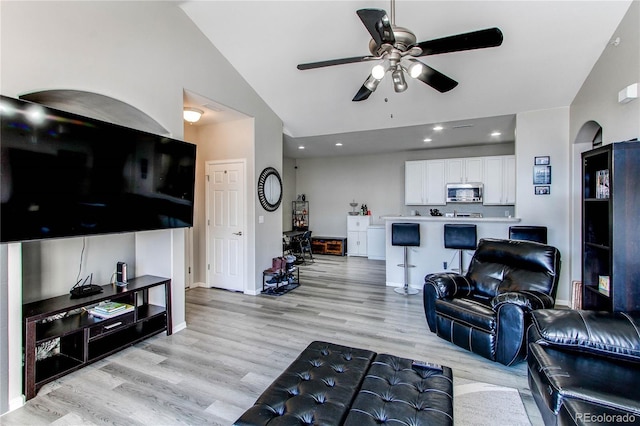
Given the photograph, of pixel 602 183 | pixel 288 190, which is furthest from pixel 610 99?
pixel 288 190

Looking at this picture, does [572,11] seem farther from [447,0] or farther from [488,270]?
[488,270]

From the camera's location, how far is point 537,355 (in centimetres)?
194

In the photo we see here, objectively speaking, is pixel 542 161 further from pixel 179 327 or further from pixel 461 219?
pixel 179 327

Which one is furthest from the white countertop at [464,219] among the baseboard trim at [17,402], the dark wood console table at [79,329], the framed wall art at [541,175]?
the baseboard trim at [17,402]

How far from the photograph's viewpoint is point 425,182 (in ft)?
23.6

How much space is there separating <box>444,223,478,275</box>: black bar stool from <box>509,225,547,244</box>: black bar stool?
51 cm

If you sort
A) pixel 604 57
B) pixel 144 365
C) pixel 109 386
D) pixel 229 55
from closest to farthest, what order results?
pixel 109 386 < pixel 144 365 < pixel 604 57 < pixel 229 55

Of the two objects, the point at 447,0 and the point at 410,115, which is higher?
the point at 447,0

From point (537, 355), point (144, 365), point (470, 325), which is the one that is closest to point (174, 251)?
point (144, 365)

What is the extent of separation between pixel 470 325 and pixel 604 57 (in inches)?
128

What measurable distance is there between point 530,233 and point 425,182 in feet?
9.99

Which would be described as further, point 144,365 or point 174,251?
point 174,251

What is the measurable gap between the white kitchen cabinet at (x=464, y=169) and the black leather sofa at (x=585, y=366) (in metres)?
5.10

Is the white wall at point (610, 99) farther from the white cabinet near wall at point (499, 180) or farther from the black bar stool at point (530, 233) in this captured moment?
the white cabinet near wall at point (499, 180)
